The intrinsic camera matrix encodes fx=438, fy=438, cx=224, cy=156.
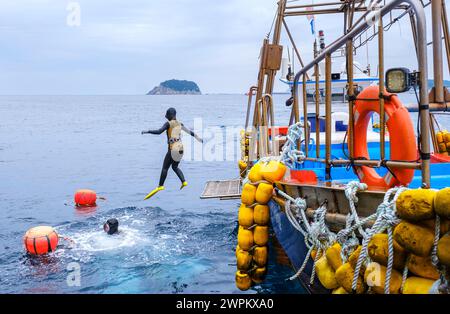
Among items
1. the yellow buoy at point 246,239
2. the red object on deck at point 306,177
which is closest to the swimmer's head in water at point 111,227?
the yellow buoy at point 246,239

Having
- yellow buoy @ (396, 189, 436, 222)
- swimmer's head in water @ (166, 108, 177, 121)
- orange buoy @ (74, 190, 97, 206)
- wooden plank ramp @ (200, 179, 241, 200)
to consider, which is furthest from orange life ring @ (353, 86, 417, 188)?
orange buoy @ (74, 190, 97, 206)

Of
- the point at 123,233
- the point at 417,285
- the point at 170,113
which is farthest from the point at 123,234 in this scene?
the point at 417,285

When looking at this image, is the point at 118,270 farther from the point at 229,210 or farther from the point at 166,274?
the point at 229,210

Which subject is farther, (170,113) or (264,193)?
(170,113)

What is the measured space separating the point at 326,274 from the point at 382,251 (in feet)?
3.19

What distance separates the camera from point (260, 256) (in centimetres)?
640

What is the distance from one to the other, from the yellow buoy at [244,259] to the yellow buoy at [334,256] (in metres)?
2.36

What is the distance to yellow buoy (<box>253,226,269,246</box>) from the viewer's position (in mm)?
6269

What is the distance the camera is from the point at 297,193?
5164mm

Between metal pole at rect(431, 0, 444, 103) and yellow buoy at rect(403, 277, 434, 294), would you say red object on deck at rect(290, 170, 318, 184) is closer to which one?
metal pole at rect(431, 0, 444, 103)

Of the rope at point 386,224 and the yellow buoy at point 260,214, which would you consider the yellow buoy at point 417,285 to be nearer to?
the rope at point 386,224

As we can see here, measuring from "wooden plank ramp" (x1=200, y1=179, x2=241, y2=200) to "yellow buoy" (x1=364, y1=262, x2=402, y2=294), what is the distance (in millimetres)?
7469

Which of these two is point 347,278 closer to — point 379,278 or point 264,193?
point 379,278
